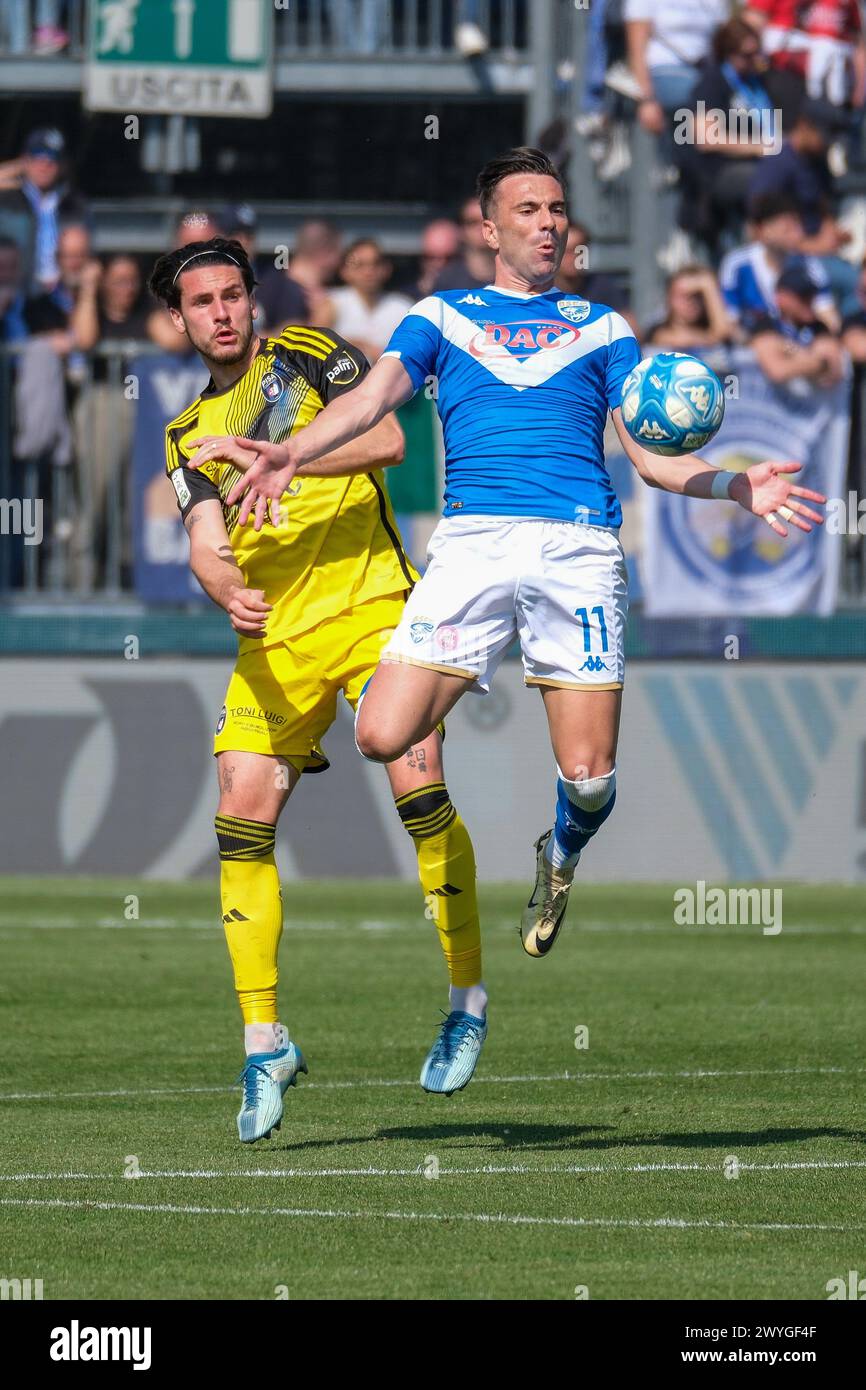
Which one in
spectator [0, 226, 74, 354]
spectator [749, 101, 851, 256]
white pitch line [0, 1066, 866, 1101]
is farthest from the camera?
spectator [749, 101, 851, 256]

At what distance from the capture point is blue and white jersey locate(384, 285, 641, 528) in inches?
272

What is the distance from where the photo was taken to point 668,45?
17812 millimetres

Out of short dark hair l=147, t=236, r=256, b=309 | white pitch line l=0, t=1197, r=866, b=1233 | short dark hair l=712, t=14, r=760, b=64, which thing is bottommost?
white pitch line l=0, t=1197, r=866, b=1233

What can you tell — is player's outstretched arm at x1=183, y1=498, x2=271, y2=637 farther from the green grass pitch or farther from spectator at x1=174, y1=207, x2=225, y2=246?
the green grass pitch

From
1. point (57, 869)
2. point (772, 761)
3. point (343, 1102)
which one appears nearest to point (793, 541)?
point (772, 761)

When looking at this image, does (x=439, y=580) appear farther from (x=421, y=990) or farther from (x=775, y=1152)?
(x=421, y=990)

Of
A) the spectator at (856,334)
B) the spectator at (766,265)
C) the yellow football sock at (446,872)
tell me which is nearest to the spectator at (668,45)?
the spectator at (766,265)

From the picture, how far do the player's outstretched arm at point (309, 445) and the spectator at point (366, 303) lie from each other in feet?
31.5

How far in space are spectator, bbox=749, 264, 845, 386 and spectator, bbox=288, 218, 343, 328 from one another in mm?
3043

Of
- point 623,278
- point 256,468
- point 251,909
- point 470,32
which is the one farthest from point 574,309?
point 470,32

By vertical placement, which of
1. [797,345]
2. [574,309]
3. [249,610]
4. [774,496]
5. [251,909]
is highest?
[797,345]

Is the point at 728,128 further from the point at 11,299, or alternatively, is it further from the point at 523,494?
the point at 523,494

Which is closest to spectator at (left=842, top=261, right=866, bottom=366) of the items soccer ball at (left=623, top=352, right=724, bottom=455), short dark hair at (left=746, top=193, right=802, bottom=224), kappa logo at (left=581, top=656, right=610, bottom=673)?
short dark hair at (left=746, top=193, right=802, bottom=224)

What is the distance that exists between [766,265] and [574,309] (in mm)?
10135
